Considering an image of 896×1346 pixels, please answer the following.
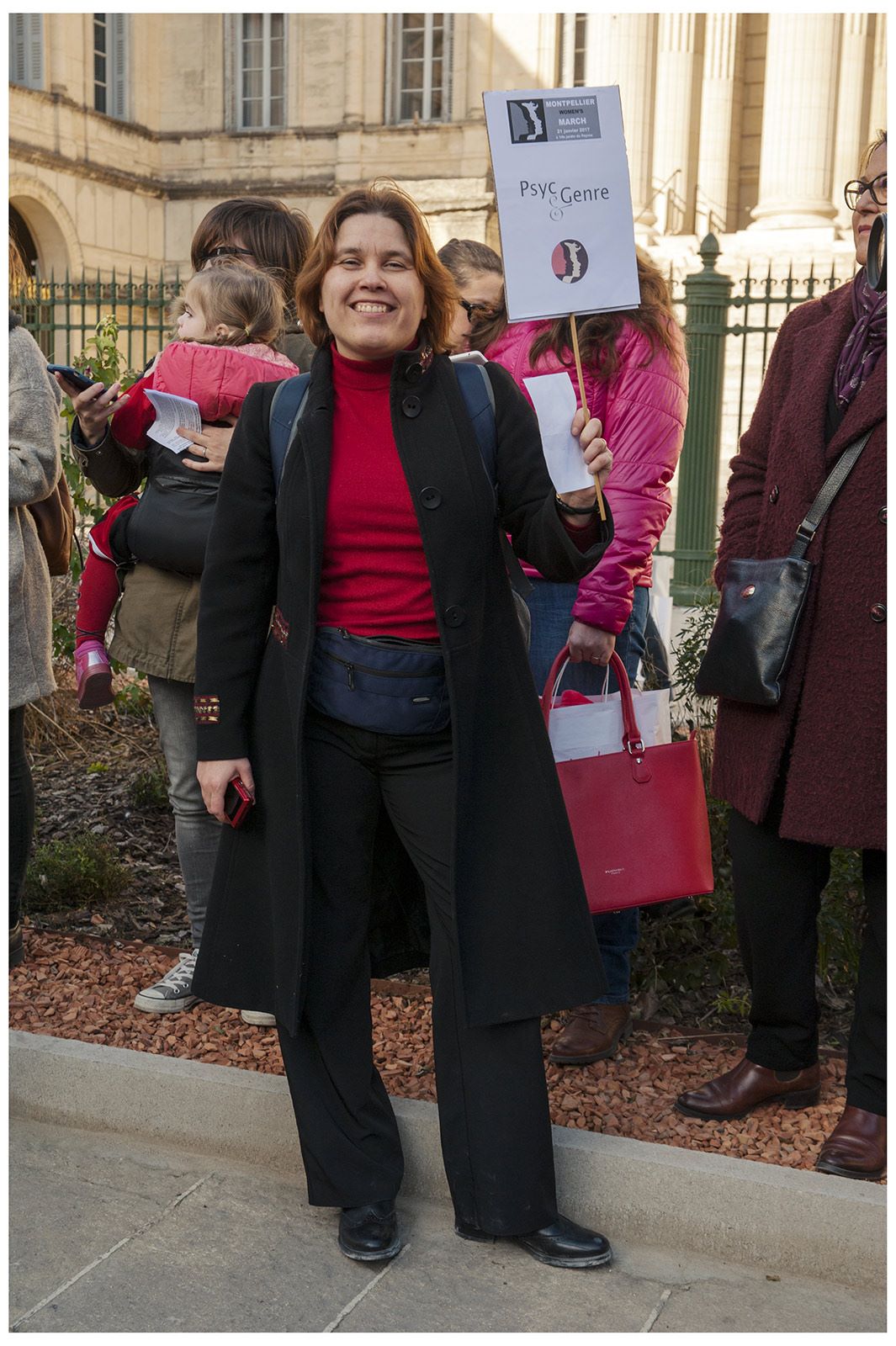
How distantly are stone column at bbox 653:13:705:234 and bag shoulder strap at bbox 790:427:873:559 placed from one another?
2102cm

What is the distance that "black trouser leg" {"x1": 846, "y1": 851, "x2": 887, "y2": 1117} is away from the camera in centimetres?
295

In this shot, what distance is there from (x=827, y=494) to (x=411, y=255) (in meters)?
0.99

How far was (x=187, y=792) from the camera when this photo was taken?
12.2ft

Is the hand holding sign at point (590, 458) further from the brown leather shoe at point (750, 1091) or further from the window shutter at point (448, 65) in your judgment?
the window shutter at point (448, 65)

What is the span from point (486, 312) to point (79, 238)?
22.8 metres

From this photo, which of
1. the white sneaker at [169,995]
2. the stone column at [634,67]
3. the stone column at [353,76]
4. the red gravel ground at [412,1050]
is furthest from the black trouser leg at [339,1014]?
the stone column at [353,76]

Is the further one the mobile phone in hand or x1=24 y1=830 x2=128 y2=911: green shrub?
x1=24 y1=830 x2=128 y2=911: green shrub

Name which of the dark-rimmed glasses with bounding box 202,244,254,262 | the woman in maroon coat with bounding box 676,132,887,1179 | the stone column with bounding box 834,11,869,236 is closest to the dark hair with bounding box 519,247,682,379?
the woman in maroon coat with bounding box 676,132,887,1179

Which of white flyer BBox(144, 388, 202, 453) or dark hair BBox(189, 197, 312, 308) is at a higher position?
dark hair BBox(189, 197, 312, 308)

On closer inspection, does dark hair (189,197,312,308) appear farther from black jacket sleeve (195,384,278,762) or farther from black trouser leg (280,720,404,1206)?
black trouser leg (280,720,404,1206)

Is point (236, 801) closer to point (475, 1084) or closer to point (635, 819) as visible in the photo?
point (475, 1084)

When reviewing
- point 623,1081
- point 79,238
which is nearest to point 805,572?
point 623,1081

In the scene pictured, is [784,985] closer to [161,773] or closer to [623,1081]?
[623,1081]

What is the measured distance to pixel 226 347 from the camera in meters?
3.52
